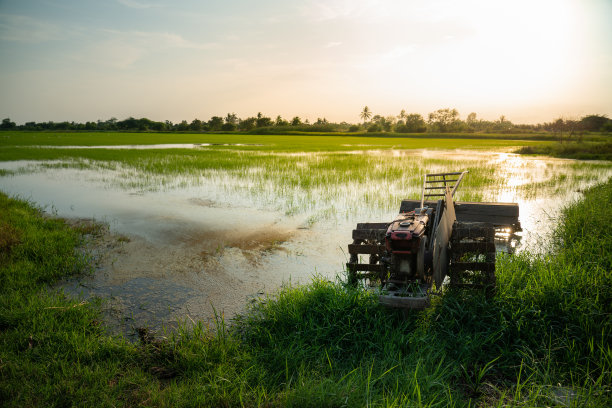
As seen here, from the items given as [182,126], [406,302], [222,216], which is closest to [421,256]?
[406,302]

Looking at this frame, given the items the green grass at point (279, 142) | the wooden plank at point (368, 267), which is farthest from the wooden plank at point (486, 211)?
the green grass at point (279, 142)

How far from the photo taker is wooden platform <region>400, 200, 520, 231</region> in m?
5.73

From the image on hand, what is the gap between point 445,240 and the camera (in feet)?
12.1

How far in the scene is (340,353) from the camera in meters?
2.87

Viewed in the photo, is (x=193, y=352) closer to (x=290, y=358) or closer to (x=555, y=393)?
(x=290, y=358)

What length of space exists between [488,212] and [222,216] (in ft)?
17.6

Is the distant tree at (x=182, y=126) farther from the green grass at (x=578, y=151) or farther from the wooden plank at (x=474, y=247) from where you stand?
the wooden plank at (x=474, y=247)

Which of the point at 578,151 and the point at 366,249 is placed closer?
the point at 366,249

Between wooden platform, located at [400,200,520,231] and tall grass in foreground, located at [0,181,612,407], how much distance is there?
206cm

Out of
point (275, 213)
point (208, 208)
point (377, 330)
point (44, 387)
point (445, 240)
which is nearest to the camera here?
point (44, 387)

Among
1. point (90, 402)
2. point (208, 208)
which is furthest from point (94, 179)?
point (90, 402)

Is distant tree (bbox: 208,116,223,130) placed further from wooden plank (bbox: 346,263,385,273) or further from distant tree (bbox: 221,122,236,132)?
wooden plank (bbox: 346,263,385,273)

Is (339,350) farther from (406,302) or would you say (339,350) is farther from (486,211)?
(486,211)

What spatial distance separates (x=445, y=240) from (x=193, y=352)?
271cm
